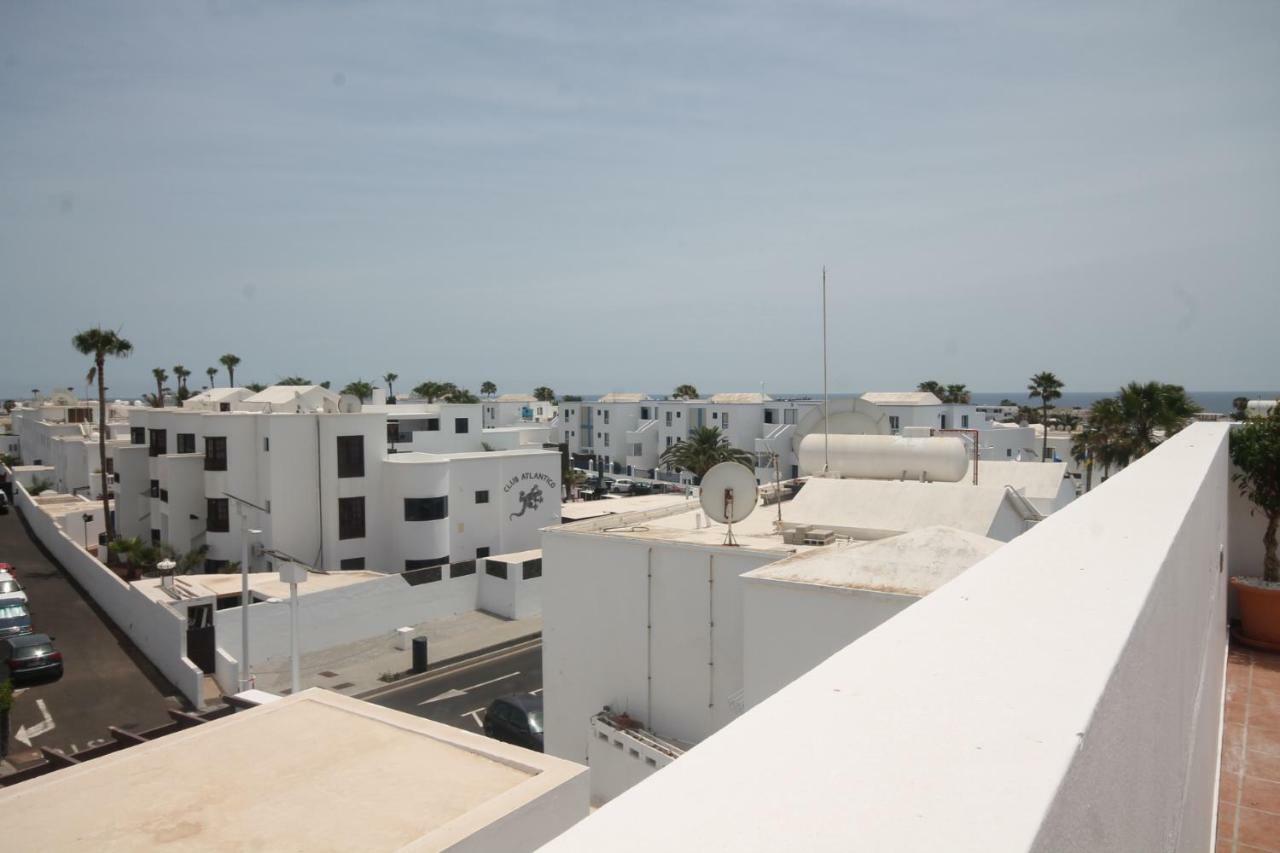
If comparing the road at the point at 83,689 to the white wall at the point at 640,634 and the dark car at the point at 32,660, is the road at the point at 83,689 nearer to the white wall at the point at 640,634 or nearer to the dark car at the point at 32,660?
the dark car at the point at 32,660

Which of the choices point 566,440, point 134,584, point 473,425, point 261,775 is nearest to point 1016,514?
point 261,775

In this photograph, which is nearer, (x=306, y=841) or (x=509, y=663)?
(x=306, y=841)

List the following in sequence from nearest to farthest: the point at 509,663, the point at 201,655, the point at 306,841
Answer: the point at 306,841, the point at 201,655, the point at 509,663

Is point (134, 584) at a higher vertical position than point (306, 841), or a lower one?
lower

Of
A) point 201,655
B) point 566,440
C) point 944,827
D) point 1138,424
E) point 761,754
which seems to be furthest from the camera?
point 566,440

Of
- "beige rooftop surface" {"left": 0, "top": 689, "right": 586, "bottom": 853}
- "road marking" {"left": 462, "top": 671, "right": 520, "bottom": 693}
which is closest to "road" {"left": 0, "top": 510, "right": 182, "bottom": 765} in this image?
"road marking" {"left": 462, "top": 671, "right": 520, "bottom": 693}

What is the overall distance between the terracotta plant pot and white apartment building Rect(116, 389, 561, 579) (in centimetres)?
2587

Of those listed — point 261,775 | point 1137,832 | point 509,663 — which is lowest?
point 509,663

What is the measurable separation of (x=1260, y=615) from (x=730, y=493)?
7.43 meters

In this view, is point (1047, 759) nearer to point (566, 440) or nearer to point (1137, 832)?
point (1137, 832)

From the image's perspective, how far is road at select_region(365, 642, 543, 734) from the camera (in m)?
21.2

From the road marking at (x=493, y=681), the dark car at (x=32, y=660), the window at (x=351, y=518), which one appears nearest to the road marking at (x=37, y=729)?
the dark car at (x=32, y=660)

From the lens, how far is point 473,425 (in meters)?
53.1

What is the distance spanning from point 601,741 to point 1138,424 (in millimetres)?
29586
